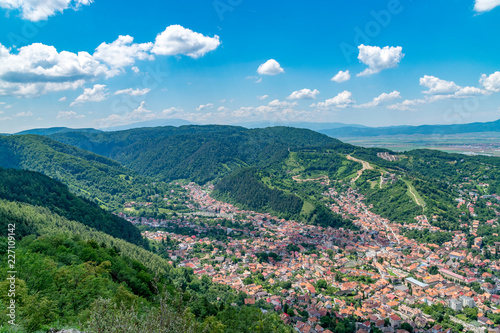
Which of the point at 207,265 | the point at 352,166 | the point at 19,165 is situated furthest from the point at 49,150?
the point at 352,166

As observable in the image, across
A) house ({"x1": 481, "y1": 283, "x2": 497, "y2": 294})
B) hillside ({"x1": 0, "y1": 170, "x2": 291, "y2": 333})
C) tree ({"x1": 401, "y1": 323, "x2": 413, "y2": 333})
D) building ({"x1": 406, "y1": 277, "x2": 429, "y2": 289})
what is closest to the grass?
house ({"x1": 481, "y1": 283, "x2": 497, "y2": 294})

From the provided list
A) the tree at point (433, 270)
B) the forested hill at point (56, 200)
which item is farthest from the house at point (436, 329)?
the forested hill at point (56, 200)

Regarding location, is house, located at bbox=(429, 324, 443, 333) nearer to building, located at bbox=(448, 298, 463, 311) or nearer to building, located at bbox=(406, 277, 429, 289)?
building, located at bbox=(448, 298, 463, 311)

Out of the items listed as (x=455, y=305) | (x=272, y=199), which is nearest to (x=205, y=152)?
(x=272, y=199)

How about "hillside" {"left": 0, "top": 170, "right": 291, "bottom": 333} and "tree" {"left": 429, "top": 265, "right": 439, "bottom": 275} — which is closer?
"hillside" {"left": 0, "top": 170, "right": 291, "bottom": 333}

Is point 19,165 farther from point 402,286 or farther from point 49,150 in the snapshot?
point 402,286

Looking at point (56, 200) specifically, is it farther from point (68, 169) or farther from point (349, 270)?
point (68, 169)

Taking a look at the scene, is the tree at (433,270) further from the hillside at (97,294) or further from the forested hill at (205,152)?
the forested hill at (205,152)
